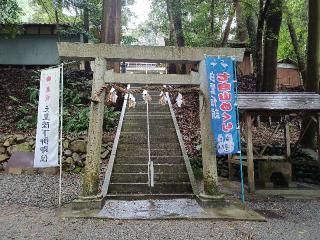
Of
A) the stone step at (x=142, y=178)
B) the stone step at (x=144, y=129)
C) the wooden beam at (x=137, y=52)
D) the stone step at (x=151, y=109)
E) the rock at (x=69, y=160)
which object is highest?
the wooden beam at (x=137, y=52)

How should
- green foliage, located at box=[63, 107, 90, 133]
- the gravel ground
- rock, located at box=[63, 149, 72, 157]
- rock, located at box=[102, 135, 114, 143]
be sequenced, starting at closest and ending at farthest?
the gravel ground < rock, located at box=[63, 149, 72, 157] < rock, located at box=[102, 135, 114, 143] < green foliage, located at box=[63, 107, 90, 133]

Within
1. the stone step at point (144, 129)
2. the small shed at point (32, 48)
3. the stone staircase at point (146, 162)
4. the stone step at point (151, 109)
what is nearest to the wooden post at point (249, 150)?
the stone staircase at point (146, 162)

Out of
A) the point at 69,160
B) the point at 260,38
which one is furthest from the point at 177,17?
the point at 69,160

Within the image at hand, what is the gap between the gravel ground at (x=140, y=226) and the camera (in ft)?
19.2

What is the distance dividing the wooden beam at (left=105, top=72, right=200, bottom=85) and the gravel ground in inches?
120

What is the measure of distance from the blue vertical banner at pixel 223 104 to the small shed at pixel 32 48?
1345 cm

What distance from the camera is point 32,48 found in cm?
1970

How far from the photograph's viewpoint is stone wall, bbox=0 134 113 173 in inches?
444

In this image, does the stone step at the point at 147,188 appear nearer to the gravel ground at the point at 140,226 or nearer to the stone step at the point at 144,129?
the gravel ground at the point at 140,226

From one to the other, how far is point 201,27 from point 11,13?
9.18m

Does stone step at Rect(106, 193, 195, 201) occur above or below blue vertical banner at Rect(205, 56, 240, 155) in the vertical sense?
below

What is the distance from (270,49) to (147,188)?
10.3 m

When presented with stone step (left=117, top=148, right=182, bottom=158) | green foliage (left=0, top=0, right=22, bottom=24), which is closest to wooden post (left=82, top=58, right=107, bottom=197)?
stone step (left=117, top=148, right=182, bottom=158)

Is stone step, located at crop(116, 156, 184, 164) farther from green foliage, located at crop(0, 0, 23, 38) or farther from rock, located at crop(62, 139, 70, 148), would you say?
green foliage, located at crop(0, 0, 23, 38)
